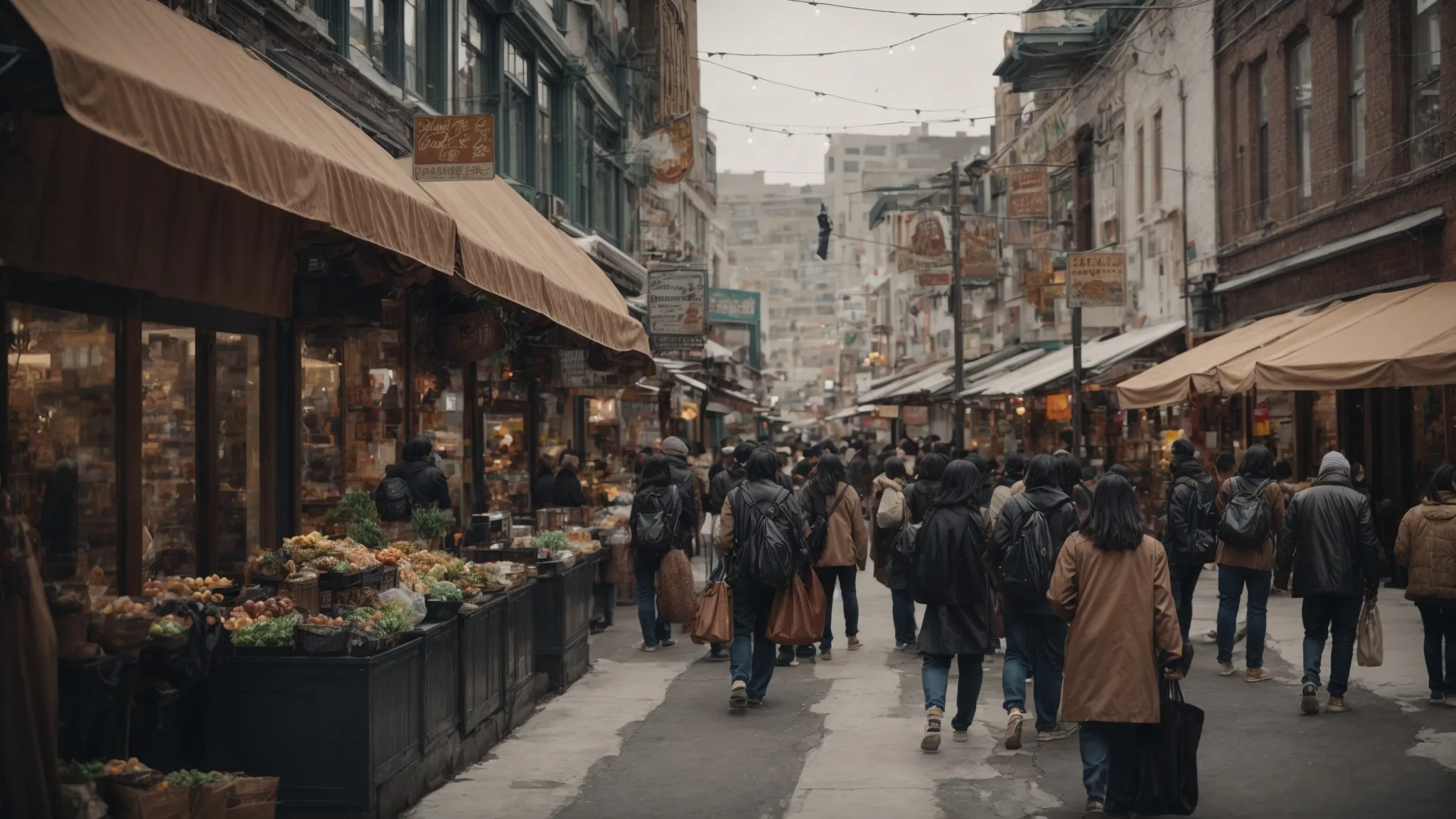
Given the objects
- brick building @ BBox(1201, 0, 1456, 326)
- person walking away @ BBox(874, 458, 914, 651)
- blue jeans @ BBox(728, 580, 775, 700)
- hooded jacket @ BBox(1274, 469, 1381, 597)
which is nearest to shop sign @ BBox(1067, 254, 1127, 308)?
brick building @ BBox(1201, 0, 1456, 326)

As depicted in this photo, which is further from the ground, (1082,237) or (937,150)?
(937,150)

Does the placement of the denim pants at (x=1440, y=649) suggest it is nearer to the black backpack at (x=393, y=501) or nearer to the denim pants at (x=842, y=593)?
the denim pants at (x=842, y=593)

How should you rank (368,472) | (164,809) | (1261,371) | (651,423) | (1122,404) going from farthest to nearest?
(651,423), (1122,404), (1261,371), (368,472), (164,809)

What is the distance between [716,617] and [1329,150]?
39.9ft

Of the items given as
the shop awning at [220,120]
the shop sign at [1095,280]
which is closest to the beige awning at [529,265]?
the shop awning at [220,120]

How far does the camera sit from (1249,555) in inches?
442

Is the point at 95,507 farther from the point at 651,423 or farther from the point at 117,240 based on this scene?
the point at 651,423

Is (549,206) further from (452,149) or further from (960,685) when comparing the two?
(960,685)

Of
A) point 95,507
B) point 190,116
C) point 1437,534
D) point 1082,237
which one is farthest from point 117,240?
point 1082,237

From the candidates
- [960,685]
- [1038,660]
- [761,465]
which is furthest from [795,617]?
[1038,660]

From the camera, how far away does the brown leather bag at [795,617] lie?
10562mm

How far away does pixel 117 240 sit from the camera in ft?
26.3

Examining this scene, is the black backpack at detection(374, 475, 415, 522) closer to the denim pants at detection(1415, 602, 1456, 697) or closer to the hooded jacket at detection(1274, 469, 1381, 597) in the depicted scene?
the hooded jacket at detection(1274, 469, 1381, 597)

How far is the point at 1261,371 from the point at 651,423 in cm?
1774
